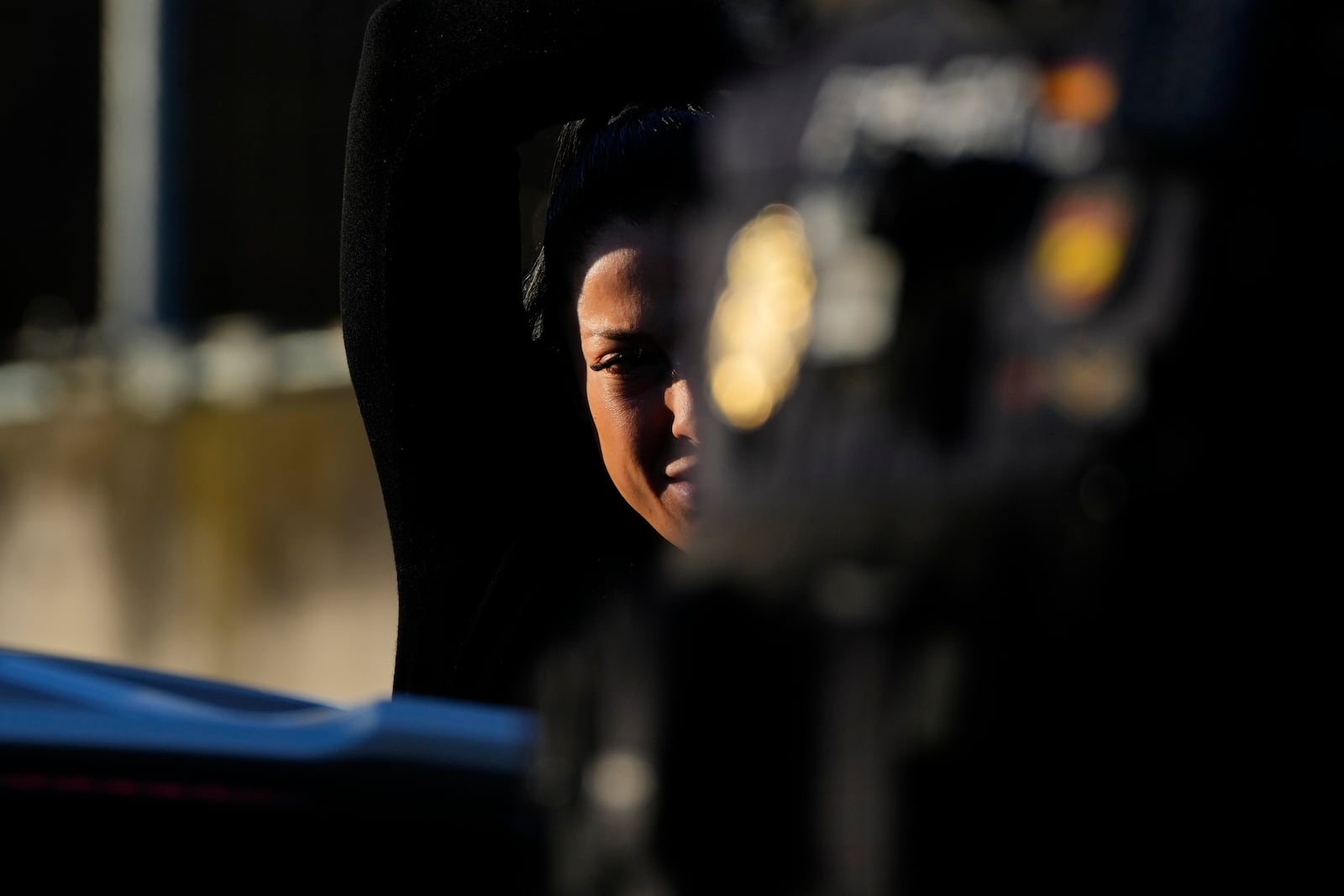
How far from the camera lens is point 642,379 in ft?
6.42

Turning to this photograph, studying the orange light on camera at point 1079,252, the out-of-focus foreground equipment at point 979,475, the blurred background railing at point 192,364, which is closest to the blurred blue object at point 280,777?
the out-of-focus foreground equipment at point 979,475

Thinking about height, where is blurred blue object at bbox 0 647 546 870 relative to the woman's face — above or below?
below

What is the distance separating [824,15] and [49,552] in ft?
18.3

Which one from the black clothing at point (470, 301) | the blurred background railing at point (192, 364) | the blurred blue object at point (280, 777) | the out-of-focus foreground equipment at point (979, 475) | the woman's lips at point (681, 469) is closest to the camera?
the out-of-focus foreground equipment at point (979, 475)

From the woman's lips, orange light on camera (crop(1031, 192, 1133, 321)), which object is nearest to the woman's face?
the woman's lips

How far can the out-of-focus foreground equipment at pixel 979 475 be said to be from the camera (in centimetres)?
64

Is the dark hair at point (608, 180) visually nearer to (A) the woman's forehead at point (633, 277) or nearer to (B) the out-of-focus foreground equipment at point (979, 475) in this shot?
(A) the woman's forehead at point (633, 277)

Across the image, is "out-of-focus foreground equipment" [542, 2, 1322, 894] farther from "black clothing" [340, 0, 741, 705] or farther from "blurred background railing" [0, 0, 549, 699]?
"blurred background railing" [0, 0, 549, 699]

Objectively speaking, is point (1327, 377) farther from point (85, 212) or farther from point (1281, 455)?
point (85, 212)

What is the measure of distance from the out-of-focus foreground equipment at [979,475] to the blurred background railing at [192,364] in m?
4.46

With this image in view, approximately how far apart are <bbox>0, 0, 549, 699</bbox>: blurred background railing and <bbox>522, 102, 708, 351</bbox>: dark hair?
3147 mm

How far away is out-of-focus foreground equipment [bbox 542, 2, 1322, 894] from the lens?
2.11 feet

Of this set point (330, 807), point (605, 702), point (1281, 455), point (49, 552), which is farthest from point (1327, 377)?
point (49, 552)

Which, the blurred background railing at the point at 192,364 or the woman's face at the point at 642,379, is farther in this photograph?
the blurred background railing at the point at 192,364
